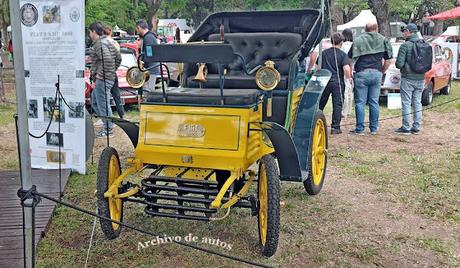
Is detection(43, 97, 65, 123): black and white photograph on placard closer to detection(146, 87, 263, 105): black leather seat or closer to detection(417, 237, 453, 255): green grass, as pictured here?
detection(146, 87, 263, 105): black leather seat

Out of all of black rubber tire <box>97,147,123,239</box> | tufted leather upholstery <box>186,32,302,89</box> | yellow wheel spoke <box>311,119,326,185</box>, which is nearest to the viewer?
black rubber tire <box>97,147,123,239</box>

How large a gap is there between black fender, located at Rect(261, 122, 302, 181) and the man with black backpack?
4922 mm

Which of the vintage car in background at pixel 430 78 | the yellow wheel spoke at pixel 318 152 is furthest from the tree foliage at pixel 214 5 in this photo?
the yellow wheel spoke at pixel 318 152

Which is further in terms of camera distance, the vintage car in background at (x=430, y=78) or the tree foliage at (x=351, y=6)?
the tree foliage at (x=351, y=6)

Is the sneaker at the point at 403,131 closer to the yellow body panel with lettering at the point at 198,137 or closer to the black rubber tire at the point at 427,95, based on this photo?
the black rubber tire at the point at 427,95

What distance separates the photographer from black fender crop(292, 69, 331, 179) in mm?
5199

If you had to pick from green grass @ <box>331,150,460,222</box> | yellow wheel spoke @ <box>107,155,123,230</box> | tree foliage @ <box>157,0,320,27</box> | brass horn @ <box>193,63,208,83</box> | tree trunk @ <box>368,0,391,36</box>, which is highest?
tree foliage @ <box>157,0,320,27</box>

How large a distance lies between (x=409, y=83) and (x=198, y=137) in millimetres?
5779

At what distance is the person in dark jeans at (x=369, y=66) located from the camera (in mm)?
8758

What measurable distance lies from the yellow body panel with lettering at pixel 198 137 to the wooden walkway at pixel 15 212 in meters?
1.19

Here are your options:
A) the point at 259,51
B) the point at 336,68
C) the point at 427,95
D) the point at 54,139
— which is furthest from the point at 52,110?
the point at 427,95

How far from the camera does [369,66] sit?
8852mm

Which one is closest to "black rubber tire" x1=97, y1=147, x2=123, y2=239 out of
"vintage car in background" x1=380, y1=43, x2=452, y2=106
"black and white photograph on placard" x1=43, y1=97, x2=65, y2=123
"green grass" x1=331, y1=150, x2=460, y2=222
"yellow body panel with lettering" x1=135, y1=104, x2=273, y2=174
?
"yellow body panel with lettering" x1=135, y1=104, x2=273, y2=174

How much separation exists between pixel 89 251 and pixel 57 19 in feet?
9.22
